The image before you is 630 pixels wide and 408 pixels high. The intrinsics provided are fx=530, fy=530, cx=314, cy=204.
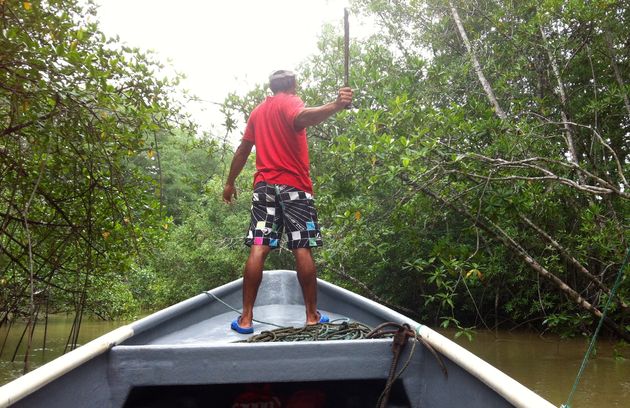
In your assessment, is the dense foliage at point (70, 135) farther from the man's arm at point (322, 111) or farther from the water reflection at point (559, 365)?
the water reflection at point (559, 365)

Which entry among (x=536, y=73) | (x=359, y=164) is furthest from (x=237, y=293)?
(x=536, y=73)

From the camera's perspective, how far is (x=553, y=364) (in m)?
6.77

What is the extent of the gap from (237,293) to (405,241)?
212 inches

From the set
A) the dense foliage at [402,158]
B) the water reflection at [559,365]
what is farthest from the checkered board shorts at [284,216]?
the water reflection at [559,365]

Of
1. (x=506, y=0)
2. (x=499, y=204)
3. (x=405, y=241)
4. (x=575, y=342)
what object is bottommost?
(x=575, y=342)

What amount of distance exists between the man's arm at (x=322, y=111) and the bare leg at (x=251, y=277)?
695mm

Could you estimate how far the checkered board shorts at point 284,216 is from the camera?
2799 mm

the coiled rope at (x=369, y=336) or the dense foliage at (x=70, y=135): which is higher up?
the dense foliage at (x=70, y=135)

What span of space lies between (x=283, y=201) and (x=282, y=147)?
29 cm

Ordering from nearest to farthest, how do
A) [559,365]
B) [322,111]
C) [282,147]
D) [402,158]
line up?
1. [322,111]
2. [282,147]
3. [402,158]
4. [559,365]

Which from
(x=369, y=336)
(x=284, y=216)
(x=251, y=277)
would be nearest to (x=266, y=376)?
(x=369, y=336)

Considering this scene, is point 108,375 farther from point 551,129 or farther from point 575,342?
point 575,342

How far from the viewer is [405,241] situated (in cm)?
898

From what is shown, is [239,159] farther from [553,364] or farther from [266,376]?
[553,364]
